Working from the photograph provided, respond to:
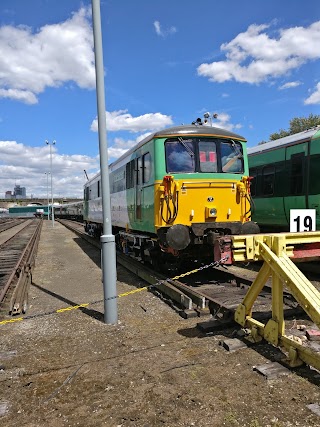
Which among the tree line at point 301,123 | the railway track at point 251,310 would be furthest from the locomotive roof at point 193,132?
the tree line at point 301,123

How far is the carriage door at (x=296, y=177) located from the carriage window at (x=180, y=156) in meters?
3.79

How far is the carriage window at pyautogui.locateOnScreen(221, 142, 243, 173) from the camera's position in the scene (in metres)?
8.66

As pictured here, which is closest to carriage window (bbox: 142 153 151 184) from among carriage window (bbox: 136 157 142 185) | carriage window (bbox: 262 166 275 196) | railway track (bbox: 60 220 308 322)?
carriage window (bbox: 136 157 142 185)

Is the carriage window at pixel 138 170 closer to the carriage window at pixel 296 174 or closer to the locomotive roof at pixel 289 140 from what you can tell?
the carriage window at pixel 296 174

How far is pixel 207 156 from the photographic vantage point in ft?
27.7

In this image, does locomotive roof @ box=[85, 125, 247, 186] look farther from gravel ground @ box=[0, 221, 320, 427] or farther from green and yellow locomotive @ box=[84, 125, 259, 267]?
gravel ground @ box=[0, 221, 320, 427]

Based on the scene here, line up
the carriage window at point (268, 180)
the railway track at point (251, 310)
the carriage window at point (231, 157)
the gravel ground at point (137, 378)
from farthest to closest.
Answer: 1. the carriage window at point (268, 180)
2. the carriage window at point (231, 157)
3. the railway track at point (251, 310)
4. the gravel ground at point (137, 378)

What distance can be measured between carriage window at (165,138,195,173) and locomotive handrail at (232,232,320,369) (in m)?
3.74

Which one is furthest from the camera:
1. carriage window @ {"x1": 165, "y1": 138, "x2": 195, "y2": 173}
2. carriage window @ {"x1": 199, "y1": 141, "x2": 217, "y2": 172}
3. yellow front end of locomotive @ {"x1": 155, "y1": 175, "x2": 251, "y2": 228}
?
carriage window @ {"x1": 199, "y1": 141, "x2": 217, "y2": 172}

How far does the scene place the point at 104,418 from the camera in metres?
3.39

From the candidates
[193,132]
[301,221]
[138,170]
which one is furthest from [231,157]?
[301,221]

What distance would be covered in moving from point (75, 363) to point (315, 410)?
2.72m

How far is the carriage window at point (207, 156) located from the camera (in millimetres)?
8398

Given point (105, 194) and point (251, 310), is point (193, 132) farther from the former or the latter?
point (251, 310)
